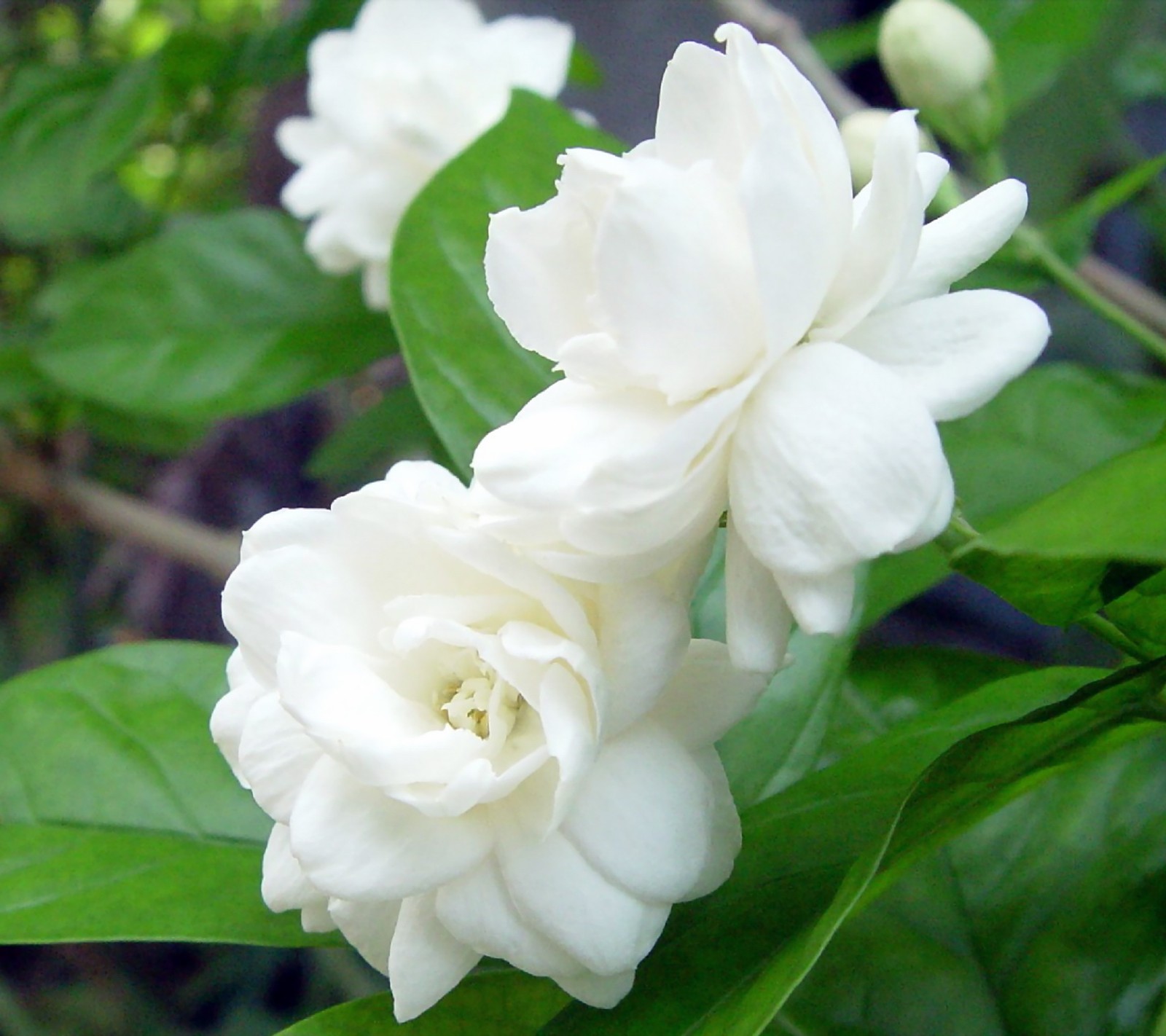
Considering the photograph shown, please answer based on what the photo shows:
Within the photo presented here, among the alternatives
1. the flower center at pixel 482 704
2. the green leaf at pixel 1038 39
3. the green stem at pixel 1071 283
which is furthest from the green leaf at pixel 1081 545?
the green leaf at pixel 1038 39

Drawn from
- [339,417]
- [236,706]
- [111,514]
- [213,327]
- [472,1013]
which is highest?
[236,706]

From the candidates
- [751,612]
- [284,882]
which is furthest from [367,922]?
[751,612]

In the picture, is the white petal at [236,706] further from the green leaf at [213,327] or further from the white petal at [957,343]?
the green leaf at [213,327]

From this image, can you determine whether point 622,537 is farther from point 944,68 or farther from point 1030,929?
point 944,68

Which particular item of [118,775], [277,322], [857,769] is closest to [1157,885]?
[857,769]

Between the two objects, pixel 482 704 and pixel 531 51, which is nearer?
pixel 482 704

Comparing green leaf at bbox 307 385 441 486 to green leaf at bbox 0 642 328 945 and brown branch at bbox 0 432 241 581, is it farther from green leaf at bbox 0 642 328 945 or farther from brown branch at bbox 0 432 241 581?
green leaf at bbox 0 642 328 945
